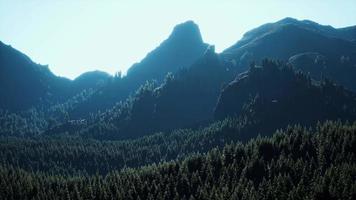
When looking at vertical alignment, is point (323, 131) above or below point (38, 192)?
above

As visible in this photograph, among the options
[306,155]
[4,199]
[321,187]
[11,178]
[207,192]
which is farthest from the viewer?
[11,178]

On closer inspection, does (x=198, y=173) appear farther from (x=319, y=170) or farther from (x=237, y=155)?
(x=319, y=170)

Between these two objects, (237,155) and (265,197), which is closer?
(265,197)

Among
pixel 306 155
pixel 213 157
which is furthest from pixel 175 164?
pixel 306 155

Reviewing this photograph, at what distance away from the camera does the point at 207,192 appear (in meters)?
132

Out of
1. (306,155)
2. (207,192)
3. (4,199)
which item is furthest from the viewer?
(4,199)

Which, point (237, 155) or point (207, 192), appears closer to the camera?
point (207, 192)

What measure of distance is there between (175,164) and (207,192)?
3176 cm

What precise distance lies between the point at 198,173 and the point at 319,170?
38920mm

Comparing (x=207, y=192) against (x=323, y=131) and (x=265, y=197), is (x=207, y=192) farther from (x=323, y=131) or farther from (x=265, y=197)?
(x=323, y=131)

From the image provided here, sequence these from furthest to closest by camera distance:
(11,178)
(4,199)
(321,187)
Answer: (11,178) < (4,199) < (321,187)

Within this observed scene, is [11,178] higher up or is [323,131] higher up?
[323,131]

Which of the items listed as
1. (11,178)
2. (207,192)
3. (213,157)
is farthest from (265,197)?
(11,178)

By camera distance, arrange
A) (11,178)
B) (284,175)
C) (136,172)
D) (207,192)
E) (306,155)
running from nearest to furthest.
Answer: (284,175) → (207,192) → (306,155) → (136,172) → (11,178)
